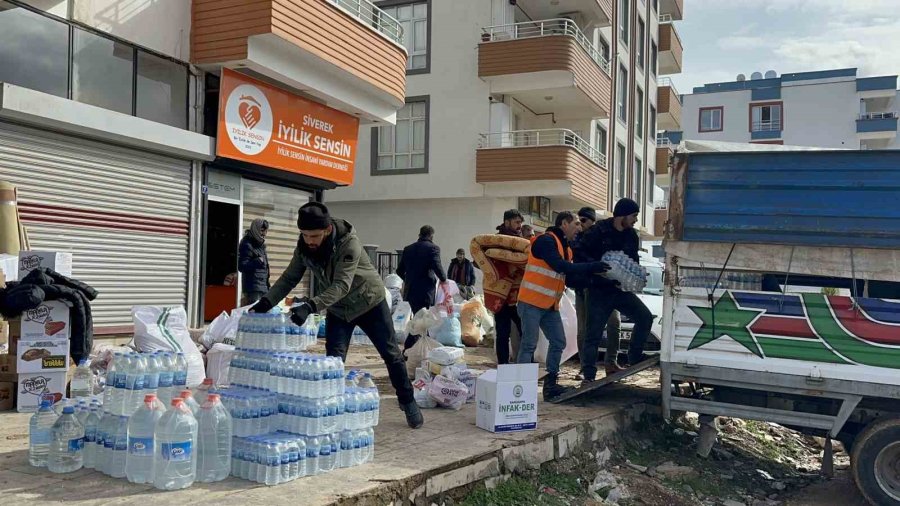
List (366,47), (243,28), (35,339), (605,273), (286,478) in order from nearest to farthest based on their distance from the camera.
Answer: (286,478) < (35,339) < (605,273) < (243,28) < (366,47)

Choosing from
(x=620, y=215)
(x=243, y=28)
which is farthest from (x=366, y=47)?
(x=620, y=215)

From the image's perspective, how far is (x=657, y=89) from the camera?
32.4m

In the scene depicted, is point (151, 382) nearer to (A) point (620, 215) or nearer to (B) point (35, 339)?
(B) point (35, 339)

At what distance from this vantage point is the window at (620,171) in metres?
25.9

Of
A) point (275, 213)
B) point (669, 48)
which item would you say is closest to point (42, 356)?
point (275, 213)

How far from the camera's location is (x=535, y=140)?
71.6 feet

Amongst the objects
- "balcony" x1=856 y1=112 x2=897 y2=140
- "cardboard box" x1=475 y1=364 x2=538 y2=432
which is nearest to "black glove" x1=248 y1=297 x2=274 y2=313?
"cardboard box" x1=475 y1=364 x2=538 y2=432

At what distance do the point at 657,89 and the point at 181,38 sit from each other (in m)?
26.3

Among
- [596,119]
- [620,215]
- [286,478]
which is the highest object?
[596,119]

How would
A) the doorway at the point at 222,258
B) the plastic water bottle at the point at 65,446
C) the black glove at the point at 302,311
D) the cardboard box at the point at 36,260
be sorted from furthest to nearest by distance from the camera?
the doorway at the point at 222,258
the cardboard box at the point at 36,260
the black glove at the point at 302,311
the plastic water bottle at the point at 65,446

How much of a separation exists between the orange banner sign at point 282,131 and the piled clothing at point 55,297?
486cm

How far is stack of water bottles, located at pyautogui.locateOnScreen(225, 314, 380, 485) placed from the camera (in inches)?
165

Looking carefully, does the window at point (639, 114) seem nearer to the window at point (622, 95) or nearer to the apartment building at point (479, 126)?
the window at point (622, 95)

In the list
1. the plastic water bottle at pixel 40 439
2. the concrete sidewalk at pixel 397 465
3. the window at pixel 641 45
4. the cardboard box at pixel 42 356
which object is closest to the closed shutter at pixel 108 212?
the cardboard box at pixel 42 356
